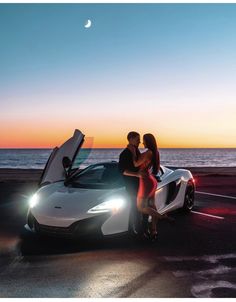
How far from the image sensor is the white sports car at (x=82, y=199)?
21.5 ft

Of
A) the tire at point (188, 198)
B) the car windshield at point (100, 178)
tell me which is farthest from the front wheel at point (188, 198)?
the car windshield at point (100, 178)

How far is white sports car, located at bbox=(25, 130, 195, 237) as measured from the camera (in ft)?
21.5

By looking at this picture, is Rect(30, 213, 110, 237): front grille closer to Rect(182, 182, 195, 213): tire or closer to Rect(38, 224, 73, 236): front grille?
Rect(38, 224, 73, 236): front grille

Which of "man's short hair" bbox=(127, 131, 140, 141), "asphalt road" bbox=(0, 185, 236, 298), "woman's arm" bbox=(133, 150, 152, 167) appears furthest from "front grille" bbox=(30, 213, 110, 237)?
"man's short hair" bbox=(127, 131, 140, 141)

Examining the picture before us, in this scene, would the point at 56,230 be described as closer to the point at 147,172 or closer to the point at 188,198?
the point at 147,172

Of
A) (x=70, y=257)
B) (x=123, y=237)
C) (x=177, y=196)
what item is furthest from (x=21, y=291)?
(x=177, y=196)

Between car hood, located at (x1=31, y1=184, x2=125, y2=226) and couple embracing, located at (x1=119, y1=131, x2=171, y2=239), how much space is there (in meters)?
0.26

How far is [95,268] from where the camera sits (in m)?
5.50

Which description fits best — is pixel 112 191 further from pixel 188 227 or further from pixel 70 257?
pixel 188 227

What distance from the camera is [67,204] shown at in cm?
682

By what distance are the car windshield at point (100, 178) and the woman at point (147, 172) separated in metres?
0.59

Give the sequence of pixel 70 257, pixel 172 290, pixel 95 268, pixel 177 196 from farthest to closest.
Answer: pixel 177 196
pixel 70 257
pixel 95 268
pixel 172 290

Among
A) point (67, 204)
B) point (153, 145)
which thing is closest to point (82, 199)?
point (67, 204)

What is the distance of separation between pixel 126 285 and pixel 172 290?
0.53 meters
